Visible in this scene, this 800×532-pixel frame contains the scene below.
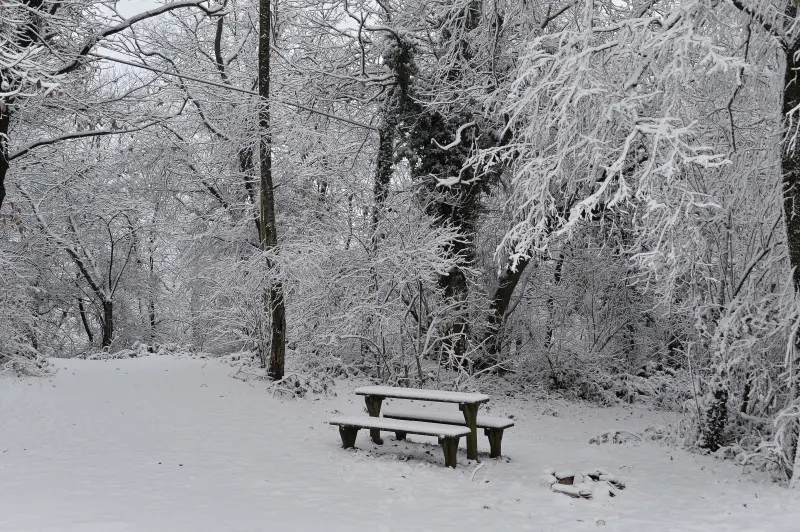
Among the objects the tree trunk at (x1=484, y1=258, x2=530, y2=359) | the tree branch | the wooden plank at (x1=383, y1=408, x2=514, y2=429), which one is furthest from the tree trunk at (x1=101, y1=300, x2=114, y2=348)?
the wooden plank at (x1=383, y1=408, x2=514, y2=429)

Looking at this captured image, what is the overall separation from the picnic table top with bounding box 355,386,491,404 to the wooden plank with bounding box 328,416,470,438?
0.32m

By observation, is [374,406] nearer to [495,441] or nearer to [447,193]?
[495,441]

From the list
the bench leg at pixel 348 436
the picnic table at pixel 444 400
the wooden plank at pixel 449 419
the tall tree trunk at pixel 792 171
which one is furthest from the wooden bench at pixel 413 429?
the tall tree trunk at pixel 792 171

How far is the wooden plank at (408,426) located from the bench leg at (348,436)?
13cm

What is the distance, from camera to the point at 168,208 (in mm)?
20672

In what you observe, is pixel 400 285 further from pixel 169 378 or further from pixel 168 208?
pixel 168 208

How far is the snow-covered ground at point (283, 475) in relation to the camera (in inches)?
227

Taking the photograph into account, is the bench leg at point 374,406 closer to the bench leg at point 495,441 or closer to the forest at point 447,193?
the bench leg at point 495,441

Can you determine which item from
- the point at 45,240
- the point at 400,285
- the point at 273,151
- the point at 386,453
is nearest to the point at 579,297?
the point at 400,285

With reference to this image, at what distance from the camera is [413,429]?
7.80 meters

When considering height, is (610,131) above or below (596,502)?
above

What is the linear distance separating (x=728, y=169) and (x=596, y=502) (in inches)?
176

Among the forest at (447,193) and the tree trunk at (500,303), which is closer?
the forest at (447,193)

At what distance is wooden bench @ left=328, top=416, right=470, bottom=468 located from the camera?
7.58 m
